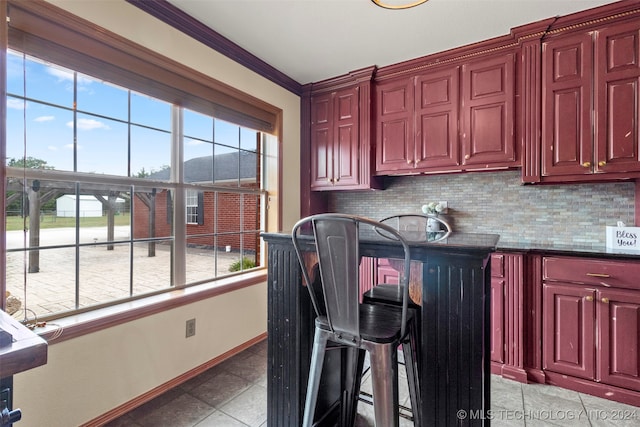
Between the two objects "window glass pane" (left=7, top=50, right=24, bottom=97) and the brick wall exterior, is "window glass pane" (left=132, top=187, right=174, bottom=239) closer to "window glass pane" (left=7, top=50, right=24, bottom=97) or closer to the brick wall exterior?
the brick wall exterior

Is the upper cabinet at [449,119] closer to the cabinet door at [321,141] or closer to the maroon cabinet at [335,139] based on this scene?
the maroon cabinet at [335,139]

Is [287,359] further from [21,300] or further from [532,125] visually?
[532,125]

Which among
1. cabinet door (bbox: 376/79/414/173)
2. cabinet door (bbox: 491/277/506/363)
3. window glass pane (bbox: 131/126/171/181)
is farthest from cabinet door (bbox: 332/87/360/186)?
window glass pane (bbox: 131/126/171/181)

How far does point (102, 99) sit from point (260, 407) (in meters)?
2.10

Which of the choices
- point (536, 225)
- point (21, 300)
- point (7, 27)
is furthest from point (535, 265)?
point (7, 27)

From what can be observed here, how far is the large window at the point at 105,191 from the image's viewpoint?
4.90 feet

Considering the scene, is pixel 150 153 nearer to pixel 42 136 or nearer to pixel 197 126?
pixel 197 126

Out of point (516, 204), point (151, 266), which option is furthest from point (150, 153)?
point (516, 204)

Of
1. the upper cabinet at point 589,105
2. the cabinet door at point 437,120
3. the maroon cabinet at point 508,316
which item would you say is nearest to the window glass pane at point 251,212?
the cabinet door at point 437,120

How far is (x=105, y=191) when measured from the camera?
1844 mm

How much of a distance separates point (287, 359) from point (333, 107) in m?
2.50

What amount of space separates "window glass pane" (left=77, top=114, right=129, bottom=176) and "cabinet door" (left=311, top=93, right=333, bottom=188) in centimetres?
180

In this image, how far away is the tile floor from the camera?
5.64 feet

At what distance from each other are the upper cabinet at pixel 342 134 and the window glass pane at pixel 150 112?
1.51 meters
